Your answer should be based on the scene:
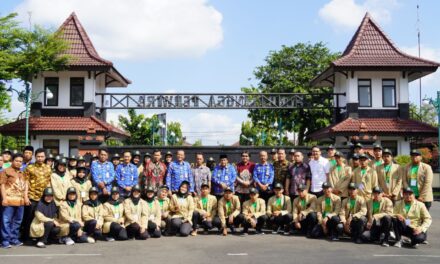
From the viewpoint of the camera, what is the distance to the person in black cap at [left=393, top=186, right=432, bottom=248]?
31.1ft

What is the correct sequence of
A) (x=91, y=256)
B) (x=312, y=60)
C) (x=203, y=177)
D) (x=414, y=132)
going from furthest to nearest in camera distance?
(x=312, y=60) < (x=414, y=132) < (x=203, y=177) < (x=91, y=256)

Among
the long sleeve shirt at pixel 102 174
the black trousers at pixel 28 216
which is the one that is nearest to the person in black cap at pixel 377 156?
the long sleeve shirt at pixel 102 174

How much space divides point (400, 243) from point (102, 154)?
22.6 feet

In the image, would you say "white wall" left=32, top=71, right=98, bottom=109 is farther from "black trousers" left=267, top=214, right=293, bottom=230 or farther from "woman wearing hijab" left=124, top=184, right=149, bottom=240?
"black trousers" left=267, top=214, right=293, bottom=230

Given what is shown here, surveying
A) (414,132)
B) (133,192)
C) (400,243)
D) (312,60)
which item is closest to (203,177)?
(133,192)

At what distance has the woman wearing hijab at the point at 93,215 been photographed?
10289 millimetres

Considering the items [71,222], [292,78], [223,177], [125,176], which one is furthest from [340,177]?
[292,78]

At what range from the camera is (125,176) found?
11.7 meters

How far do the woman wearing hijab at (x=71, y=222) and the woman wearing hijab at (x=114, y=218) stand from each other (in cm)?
45

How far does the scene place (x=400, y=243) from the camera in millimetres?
9609

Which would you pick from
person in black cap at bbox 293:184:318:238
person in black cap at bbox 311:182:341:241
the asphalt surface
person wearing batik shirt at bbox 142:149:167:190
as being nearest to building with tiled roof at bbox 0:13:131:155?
person wearing batik shirt at bbox 142:149:167:190

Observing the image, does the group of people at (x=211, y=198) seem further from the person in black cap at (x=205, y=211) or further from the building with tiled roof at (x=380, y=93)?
the building with tiled roof at (x=380, y=93)

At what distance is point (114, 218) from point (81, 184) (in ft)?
3.69

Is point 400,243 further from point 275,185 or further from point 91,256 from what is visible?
point 91,256
